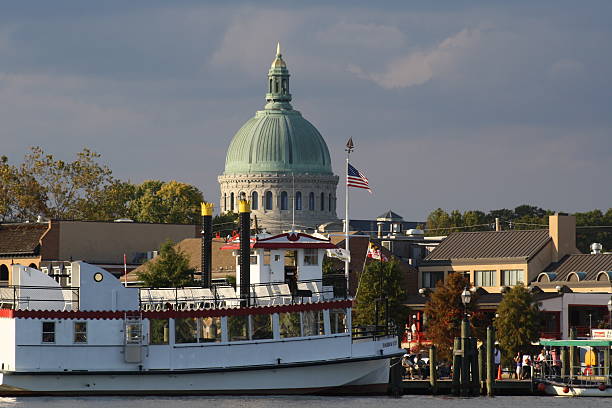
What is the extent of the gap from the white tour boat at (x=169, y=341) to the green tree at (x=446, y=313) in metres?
20.1

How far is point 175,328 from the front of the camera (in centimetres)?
6506

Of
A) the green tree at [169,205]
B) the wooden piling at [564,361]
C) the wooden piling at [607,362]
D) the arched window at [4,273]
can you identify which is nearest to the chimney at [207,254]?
the wooden piling at [564,361]

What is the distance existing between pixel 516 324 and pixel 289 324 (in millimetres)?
22539

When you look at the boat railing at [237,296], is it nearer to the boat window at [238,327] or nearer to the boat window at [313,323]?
the boat window at [313,323]

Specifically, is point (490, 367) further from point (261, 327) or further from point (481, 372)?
point (261, 327)

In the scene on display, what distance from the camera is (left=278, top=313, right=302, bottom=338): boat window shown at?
216ft

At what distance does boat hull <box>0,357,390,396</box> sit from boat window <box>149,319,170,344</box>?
4.47ft

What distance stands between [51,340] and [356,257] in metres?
61.1

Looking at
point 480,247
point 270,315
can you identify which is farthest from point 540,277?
point 270,315

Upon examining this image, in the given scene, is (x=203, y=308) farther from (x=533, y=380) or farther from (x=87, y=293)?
(x=533, y=380)

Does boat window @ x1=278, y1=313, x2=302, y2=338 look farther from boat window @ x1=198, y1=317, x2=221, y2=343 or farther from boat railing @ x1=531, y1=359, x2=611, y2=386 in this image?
boat railing @ x1=531, y1=359, x2=611, y2=386

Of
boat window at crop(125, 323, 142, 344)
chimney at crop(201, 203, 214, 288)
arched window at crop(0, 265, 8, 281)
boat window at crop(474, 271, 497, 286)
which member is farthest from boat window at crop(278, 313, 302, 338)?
arched window at crop(0, 265, 8, 281)

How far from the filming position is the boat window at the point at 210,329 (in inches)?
2569

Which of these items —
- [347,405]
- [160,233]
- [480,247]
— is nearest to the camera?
[347,405]
